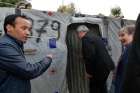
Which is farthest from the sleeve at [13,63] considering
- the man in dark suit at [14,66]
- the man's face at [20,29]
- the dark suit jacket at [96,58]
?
the dark suit jacket at [96,58]

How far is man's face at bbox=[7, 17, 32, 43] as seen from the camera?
4383 millimetres

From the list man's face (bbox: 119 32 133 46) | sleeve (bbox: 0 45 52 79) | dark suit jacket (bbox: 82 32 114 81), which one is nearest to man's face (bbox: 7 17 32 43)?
sleeve (bbox: 0 45 52 79)

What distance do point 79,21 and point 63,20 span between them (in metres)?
0.32

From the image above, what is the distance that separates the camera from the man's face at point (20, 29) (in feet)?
14.4

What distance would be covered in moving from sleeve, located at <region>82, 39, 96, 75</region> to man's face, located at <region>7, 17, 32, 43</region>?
111 inches

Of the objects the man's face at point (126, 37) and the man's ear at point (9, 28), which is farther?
the man's face at point (126, 37)

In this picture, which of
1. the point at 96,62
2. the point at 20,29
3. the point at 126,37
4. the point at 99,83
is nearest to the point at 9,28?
the point at 20,29

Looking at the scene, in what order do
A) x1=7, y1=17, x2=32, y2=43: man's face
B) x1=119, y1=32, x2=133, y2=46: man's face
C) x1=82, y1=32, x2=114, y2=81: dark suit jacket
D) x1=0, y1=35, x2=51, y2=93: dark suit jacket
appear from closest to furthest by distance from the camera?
1. x1=0, y1=35, x2=51, y2=93: dark suit jacket
2. x1=7, y1=17, x2=32, y2=43: man's face
3. x1=119, y1=32, x2=133, y2=46: man's face
4. x1=82, y1=32, x2=114, y2=81: dark suit jacket

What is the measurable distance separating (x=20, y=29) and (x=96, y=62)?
2.89 meters

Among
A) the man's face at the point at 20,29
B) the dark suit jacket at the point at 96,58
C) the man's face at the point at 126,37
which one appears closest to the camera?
the man's face at the point at 20,29

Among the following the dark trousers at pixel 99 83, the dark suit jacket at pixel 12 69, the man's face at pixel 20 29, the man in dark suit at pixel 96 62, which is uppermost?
the man's face at pixel 20 29

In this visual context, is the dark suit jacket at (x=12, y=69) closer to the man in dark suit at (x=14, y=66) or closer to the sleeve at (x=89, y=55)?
the man in dark suit at (x=14, y=66)

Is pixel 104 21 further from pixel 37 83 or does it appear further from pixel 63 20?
pixel 37 83

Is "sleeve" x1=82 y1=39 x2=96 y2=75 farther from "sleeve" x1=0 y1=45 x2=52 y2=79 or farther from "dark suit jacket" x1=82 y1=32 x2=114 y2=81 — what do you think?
"sleeve" x1=0 y1=45 x2=52 y2=79
